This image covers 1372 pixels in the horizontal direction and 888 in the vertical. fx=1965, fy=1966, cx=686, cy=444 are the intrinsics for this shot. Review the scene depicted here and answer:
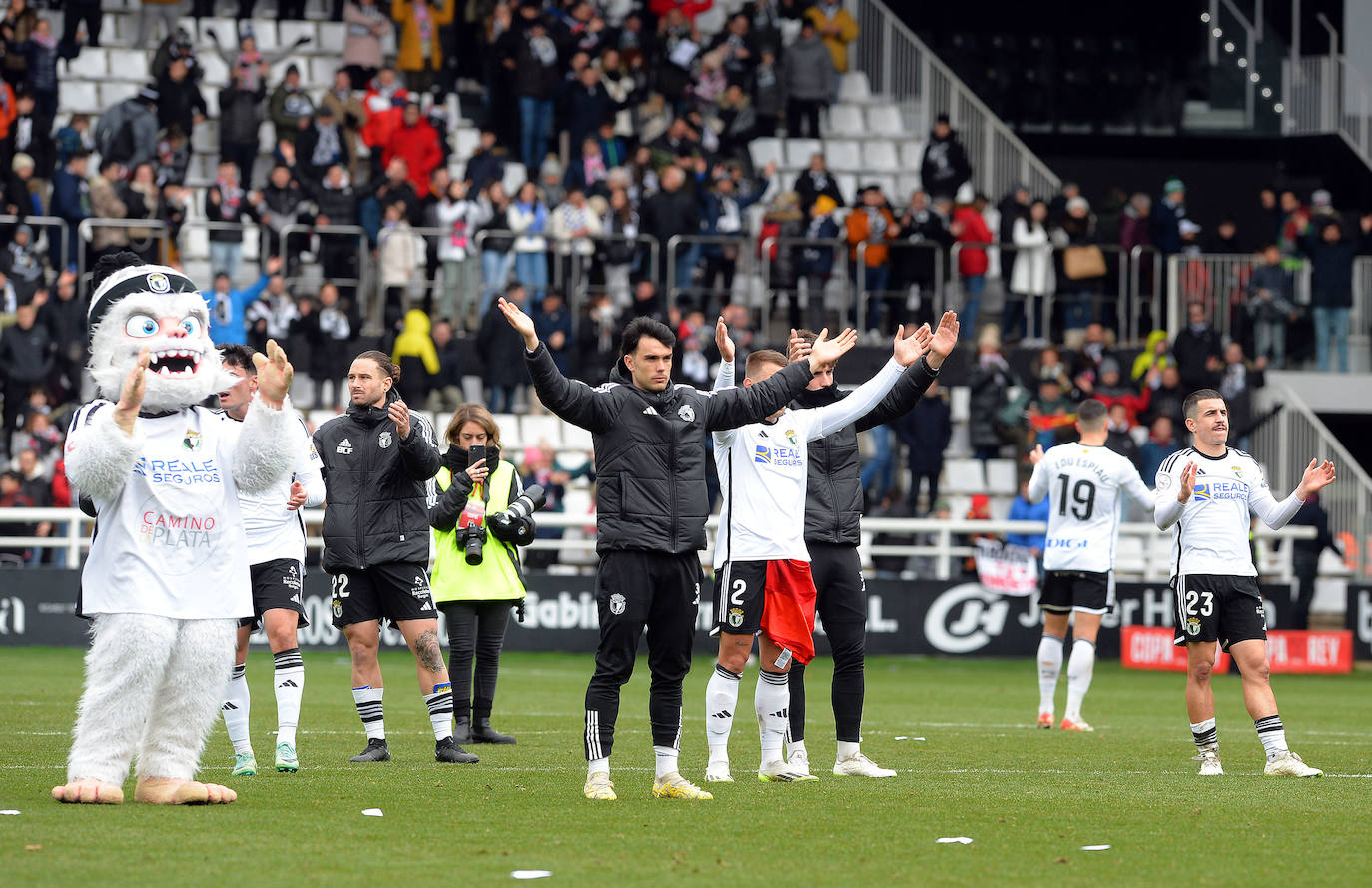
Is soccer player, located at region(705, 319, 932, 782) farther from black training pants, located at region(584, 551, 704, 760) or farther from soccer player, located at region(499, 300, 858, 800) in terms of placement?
black training pants, located at region(584, 551, 704, 760)

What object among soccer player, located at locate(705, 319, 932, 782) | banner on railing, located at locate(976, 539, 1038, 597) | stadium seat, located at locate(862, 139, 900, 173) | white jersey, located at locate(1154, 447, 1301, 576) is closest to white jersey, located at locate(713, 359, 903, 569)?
soccer player, located at locate(705, 319, 932, 782)

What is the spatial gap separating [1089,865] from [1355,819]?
6.81 ft

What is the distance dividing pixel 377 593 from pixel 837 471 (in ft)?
8.66

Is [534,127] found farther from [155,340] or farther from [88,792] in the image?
[88,792]

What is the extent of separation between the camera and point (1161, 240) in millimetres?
27719

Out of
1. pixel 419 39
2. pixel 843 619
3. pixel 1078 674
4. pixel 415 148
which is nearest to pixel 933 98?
pixel 419 39

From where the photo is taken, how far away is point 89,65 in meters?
27.6

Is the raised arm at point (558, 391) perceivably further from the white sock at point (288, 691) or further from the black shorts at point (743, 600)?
the white sock at point (288, 691)

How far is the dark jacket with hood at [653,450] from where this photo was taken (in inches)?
356

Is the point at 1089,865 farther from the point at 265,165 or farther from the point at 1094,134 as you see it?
the point at 1094,134

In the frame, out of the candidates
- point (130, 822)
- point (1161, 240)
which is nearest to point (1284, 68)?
point (1161, 240)

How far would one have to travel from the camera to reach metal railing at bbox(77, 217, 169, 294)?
2330 cm

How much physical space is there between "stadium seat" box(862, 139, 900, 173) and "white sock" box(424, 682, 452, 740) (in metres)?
20.2

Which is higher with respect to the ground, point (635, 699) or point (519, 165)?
point (519, 165)
